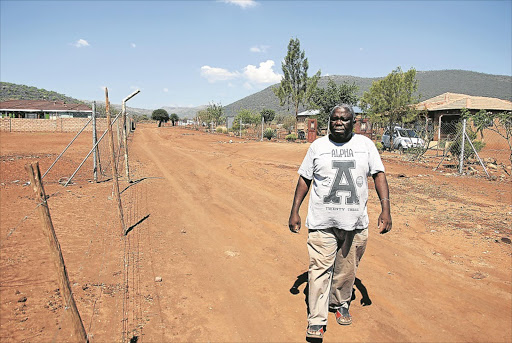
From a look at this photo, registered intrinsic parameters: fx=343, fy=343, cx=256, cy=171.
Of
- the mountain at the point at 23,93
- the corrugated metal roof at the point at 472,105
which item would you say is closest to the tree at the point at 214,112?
the corrugated metal roof at the point at 472,105

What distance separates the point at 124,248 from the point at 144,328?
213cm

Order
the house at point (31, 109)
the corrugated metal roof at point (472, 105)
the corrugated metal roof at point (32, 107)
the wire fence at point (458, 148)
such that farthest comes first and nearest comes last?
the corrugated metal roof at point (32, 107) → the house at point (31, 109) → the corrugated metal roof at point (472, 105) → the wire fence at point (458, 148)

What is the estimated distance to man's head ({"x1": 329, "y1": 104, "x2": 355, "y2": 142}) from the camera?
314cm

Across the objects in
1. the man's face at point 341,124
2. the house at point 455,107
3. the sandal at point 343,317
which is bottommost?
the sandal at point 343,317

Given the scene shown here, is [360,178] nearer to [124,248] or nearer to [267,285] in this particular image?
[267,285]

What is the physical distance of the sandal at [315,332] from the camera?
3158mm

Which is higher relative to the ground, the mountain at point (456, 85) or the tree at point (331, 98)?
the mountain at point (456, 85)

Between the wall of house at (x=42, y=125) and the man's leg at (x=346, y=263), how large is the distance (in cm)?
3498

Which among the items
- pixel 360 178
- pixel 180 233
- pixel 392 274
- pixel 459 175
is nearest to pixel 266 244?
pixel 180 233

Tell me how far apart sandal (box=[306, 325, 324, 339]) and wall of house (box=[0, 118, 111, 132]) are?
115 ft

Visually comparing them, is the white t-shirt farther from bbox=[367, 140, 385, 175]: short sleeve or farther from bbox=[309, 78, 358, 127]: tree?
bbox=[309, 78, 358, 127]: tree

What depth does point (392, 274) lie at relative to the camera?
464 cm

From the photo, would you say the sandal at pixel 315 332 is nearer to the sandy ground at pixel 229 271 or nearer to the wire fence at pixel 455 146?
the sandy ground at pixel 229 271

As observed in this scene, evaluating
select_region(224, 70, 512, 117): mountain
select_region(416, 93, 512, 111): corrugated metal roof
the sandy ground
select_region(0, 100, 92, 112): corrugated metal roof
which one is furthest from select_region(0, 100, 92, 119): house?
select_region(224, 70, 512, 117): mountain
